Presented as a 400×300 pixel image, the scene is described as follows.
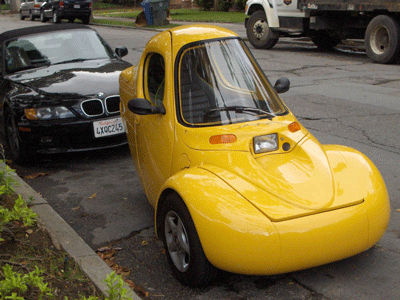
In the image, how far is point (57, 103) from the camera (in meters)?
6.34

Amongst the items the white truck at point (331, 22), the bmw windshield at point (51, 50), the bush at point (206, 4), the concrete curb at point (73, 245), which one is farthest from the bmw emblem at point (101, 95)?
the bush at point (206, 4)

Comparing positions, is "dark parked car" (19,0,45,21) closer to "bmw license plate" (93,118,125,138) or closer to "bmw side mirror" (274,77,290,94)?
"bmw license plate" (93,118,125,138)

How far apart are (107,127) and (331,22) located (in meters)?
10.1

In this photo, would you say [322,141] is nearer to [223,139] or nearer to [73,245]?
[223,139]

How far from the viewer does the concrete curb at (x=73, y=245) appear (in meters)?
3.62

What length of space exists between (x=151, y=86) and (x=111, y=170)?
204 centimetres

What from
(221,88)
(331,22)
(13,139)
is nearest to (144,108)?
(221,88)

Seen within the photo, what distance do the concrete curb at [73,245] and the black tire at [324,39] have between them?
12.9m

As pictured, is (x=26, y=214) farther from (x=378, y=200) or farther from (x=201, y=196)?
(x=378, y=200)

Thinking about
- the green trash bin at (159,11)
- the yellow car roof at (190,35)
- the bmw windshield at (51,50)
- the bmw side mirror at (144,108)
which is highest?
the yellow car roof at (190,35)

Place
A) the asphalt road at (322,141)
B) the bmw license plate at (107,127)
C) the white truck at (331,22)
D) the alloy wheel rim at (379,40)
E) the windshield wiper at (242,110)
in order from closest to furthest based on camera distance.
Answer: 1. the asphalt road at (322,141)
2. the windshield wiper at (242,110)
3. the bmw license plate at (107,127)
4. the white truck at (331,22)
5. the alloy wheel rim at (379,40)

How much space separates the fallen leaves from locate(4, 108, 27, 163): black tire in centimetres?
262

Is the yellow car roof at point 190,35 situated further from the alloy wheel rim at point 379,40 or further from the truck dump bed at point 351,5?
the alloy wheel rim at point 379,40

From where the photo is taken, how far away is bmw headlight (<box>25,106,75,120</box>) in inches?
247
